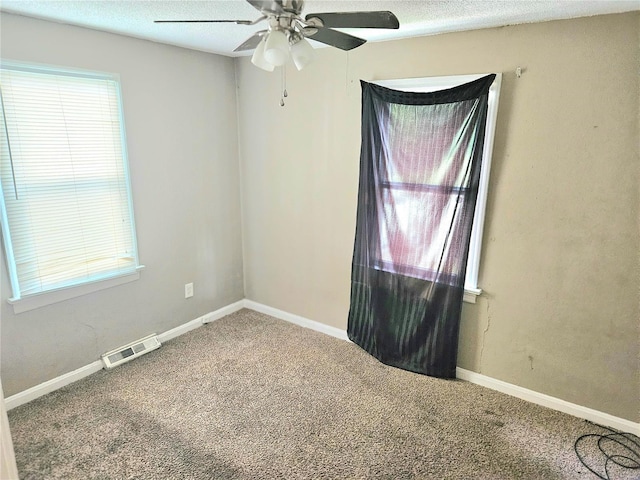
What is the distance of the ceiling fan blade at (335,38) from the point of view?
167 centimetres

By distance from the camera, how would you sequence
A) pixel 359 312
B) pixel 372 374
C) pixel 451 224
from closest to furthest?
pixel 451 224 < pixel 372 374 < pixel 359 312

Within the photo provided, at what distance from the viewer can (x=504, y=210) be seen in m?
2.44

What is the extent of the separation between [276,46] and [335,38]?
37 centimetres

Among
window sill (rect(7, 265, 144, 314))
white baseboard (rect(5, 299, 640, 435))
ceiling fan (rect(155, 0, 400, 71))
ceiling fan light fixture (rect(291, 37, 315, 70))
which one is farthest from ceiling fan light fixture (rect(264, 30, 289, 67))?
white baseboard (rect(5, 299, 640, 435))

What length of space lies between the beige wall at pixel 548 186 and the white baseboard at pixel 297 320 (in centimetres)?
80

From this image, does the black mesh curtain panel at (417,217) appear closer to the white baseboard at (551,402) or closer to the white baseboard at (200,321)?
the white baseboard at (551,402)

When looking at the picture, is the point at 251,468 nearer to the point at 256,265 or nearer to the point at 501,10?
the point at 256,265

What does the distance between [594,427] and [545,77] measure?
1991 millimetres

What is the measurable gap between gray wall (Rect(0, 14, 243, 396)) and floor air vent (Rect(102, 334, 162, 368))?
5 centimetres

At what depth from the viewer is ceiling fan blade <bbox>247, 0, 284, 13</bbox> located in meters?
1.36

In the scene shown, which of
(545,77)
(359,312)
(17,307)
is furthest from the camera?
(359,312)

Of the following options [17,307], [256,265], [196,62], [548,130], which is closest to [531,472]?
[548,130]

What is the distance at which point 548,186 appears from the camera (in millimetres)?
2275

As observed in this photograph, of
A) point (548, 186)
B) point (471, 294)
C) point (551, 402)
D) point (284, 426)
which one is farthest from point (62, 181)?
point (551, 402)
